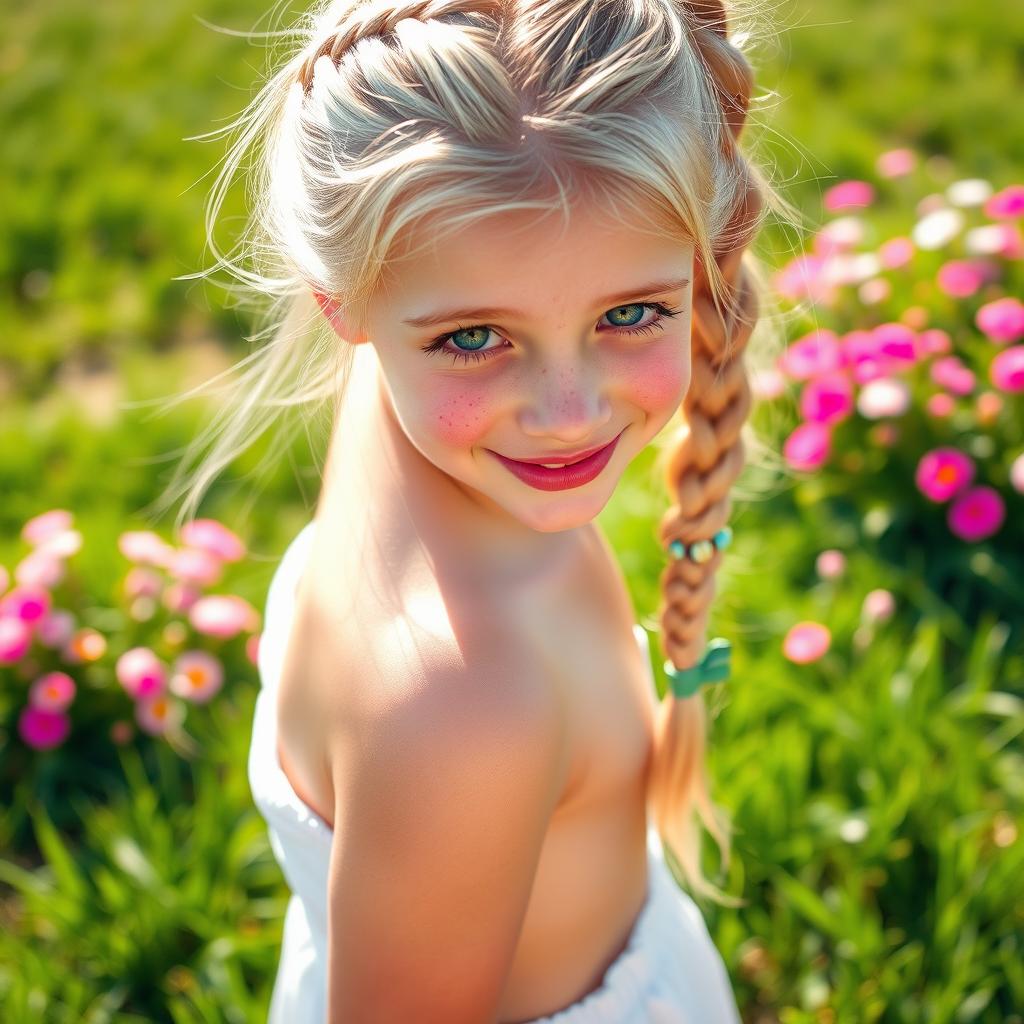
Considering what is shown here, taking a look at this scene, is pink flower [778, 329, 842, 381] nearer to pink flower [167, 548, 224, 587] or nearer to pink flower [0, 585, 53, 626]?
pink flower [167, 548, 224, 587]

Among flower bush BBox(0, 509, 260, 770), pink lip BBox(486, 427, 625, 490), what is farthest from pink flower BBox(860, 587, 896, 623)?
A: pink lip BBox(486, 427, 625, 490)

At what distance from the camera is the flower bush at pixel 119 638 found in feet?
7.85

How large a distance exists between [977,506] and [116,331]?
8.49 ft

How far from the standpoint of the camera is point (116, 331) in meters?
3.75

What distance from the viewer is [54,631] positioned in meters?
2.45

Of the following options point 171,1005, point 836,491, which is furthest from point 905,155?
point 171,1005

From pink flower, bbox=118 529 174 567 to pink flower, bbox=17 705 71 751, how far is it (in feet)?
1.16

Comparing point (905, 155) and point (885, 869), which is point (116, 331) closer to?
point (905, 155)

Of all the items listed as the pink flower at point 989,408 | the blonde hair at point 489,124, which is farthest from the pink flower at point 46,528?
the pink flower at point 989,408

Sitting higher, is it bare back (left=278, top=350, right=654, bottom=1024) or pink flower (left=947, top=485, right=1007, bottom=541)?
bare back (left=278, top=350, right=654, bottom=1024)

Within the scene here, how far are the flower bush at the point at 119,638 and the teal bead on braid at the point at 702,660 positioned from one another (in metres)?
1.21

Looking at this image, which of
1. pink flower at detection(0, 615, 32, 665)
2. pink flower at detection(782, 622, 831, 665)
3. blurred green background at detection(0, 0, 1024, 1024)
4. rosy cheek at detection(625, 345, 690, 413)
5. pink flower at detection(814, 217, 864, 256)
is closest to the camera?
rosy cheek at detection(625, 345, 690, 413)

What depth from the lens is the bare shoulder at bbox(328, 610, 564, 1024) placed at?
1.06 meters

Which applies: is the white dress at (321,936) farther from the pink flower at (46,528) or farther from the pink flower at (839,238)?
the pink flower at (839,238)
